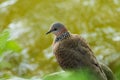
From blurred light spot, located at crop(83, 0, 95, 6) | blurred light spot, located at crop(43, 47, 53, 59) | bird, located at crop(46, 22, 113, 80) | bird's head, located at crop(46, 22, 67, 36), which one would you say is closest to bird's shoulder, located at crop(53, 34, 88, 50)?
bird, located at crop(46, 22, 113, 80)

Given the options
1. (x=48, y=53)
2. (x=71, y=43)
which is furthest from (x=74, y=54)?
(x=48, y=53)

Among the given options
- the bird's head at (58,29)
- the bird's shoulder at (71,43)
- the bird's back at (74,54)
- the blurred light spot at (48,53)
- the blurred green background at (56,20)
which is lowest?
the bird's back at (74,54)

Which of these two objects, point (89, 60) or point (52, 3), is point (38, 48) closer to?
point (52, 3)

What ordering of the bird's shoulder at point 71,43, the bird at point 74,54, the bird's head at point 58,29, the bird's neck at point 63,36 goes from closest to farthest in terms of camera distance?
the bird at point 74,54, the bird's shoulder at point 71,43, the bird's neck at point 63,36, the bird's head at point 58,29

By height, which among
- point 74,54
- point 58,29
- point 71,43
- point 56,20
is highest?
point 56,20

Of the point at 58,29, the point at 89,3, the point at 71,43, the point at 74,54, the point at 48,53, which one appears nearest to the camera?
the point at 74,54

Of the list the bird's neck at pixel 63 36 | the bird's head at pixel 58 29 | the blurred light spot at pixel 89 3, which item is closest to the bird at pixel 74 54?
the bird's neck at pixel 63 36

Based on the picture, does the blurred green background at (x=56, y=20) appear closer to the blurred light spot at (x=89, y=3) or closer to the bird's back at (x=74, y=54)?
the blurred light spot at (x=89, y=3)

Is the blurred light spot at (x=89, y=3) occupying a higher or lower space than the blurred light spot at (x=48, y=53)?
higher

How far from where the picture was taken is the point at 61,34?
7.45ft

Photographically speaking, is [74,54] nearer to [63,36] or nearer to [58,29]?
[63,36]

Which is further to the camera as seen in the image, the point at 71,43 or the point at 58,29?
the point at 58,29

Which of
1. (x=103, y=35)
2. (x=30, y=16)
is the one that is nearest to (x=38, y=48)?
(x=30, y=16)

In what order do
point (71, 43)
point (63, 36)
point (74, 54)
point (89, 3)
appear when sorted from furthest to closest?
point (89, 3) < point (63, 36) < point (71, 43) < point (74, 54)
